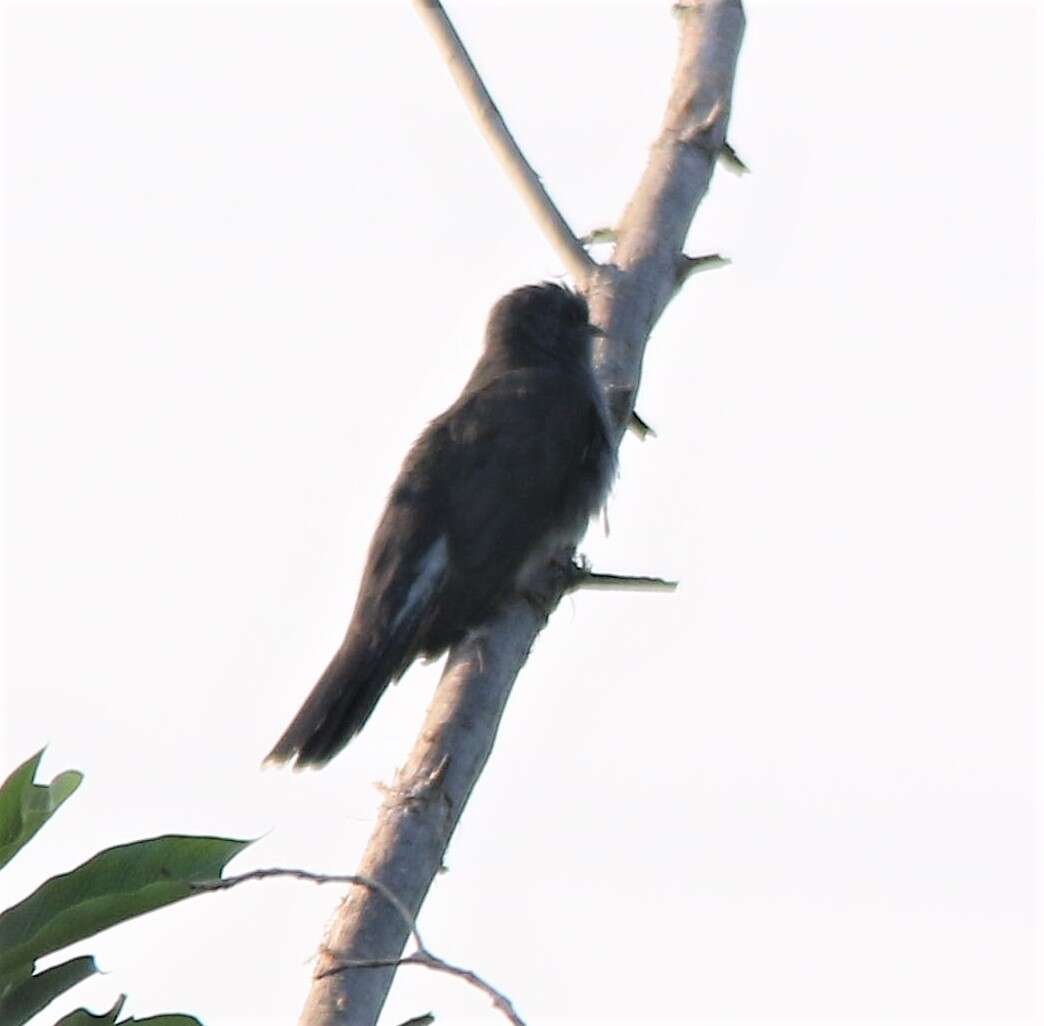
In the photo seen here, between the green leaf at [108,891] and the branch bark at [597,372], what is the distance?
518 mm

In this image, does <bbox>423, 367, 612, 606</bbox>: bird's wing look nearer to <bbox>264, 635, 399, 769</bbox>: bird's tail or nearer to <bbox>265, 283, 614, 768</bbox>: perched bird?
<bbox>265, 283, 614, 768</bbox>: perched bird

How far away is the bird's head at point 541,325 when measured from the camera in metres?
7.59

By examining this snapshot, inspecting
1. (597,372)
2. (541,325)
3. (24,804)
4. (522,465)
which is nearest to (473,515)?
(522,465)

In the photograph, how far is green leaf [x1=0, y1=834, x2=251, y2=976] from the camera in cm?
345

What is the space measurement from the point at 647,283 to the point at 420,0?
156 centimetres

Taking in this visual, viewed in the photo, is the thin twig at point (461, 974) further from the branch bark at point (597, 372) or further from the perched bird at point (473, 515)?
the perched bird at point (473, 515)

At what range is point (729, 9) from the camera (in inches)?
278

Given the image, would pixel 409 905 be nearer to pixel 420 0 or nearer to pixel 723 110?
pixel 723 110

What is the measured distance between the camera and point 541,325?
25.8 ft

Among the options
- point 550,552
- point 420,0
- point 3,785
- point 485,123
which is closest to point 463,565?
point 550,552

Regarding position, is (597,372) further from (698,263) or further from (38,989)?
(38,989)

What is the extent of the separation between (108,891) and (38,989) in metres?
0.21

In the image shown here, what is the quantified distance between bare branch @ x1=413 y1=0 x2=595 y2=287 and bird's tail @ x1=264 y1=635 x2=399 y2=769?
4.72 ft

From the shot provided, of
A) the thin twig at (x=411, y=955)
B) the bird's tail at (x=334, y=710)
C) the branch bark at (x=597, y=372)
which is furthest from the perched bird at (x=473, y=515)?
the thin twig at (x=411, y=955)
